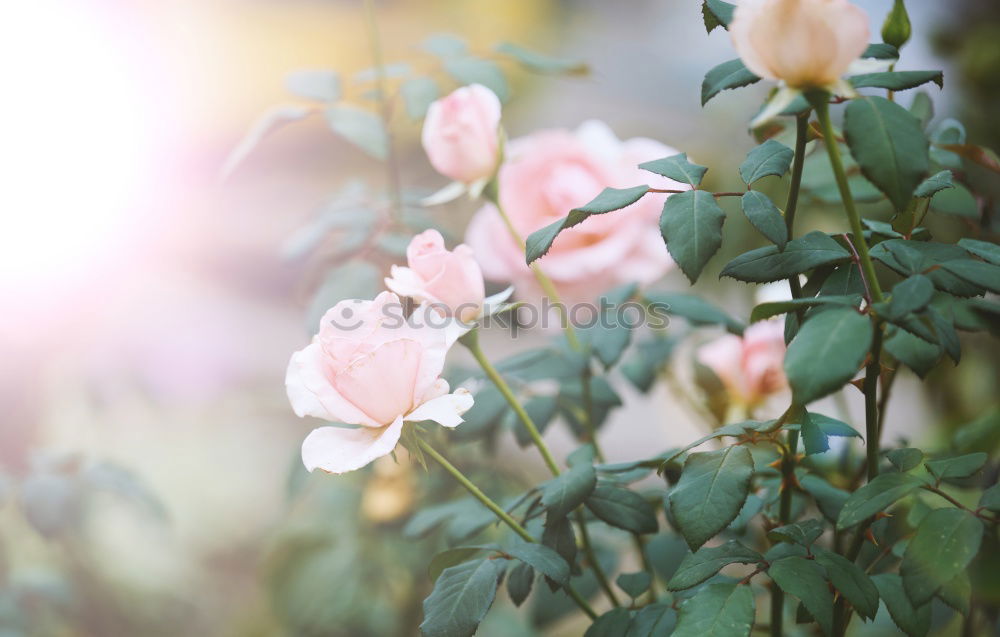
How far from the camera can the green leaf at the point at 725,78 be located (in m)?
0.27

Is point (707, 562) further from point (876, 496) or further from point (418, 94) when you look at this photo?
point (418, 94)

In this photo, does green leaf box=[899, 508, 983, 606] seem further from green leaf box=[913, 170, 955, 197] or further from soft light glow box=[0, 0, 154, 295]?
soft light glow box=[0, 0, 154, 295]

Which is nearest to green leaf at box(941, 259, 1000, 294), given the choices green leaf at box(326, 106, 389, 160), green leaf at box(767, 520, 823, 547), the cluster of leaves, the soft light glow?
the cluster of leaves

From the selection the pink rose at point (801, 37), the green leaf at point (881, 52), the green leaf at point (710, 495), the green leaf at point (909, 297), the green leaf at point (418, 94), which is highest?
the pink rose at point (801, 37)

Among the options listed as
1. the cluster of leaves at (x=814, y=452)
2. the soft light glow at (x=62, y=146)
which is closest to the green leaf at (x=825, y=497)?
the cluster of leaves at (x=814, y=452)

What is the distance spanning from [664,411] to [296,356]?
961 mm

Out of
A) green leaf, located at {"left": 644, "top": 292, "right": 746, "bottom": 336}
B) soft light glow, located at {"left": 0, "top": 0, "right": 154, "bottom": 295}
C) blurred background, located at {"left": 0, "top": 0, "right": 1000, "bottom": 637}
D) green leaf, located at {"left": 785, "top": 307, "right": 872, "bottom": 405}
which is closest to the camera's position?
green leaf, located at {"left": 785, "top": 307, "right": 872, "bottom": 405}

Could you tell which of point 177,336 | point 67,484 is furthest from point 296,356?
point 177,336

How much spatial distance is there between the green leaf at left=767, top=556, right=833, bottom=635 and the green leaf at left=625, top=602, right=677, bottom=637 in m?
0.05

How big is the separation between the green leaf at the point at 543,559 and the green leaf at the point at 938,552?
0.11 meters

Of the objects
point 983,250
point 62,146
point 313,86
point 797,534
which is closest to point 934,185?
point 983,250

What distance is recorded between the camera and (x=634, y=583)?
353 mm

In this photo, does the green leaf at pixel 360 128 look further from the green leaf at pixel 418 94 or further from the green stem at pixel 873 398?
the green stem at pixel 873 398

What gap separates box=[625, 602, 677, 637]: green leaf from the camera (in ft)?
0.99
